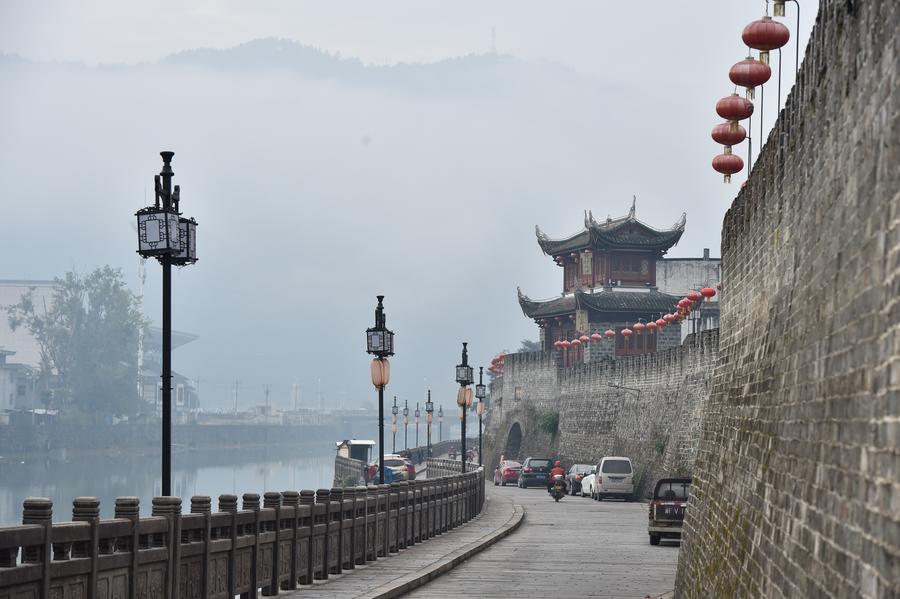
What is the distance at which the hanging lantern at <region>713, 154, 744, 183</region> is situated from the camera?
A: 27.1m

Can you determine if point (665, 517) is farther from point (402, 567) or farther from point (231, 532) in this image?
point (231, 532)

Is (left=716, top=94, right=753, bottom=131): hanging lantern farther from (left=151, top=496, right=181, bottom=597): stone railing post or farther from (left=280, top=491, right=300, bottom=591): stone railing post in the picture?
(left=151, top=496, right=181, bottom=597): stone railing post

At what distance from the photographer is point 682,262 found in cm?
9212

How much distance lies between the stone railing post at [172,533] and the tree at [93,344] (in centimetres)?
16407

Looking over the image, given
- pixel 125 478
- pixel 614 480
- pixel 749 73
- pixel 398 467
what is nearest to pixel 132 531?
pixel 749 73

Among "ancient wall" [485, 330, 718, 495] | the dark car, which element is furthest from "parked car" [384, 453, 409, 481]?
"ancient wall" [485, 330, 718, 495]

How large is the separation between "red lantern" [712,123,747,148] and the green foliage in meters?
55.0

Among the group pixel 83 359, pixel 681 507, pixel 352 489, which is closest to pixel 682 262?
pixel 681 507

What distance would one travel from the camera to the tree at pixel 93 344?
173625 mm


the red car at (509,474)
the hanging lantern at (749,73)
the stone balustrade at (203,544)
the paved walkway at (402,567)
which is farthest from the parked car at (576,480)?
the hanging lantern at (749,73)

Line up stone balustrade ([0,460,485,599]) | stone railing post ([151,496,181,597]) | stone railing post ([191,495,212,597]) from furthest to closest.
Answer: stone railing post ([191,495,212,597]) < stone railing post ([151,496,181,597]) < stone balustrade ([0,460,485,599])

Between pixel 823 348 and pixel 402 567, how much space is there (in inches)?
507

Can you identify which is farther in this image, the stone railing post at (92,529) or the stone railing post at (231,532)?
the stone railing post at (231,532)

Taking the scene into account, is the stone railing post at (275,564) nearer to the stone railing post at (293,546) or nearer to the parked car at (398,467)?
the stone railing post at (293,546)
